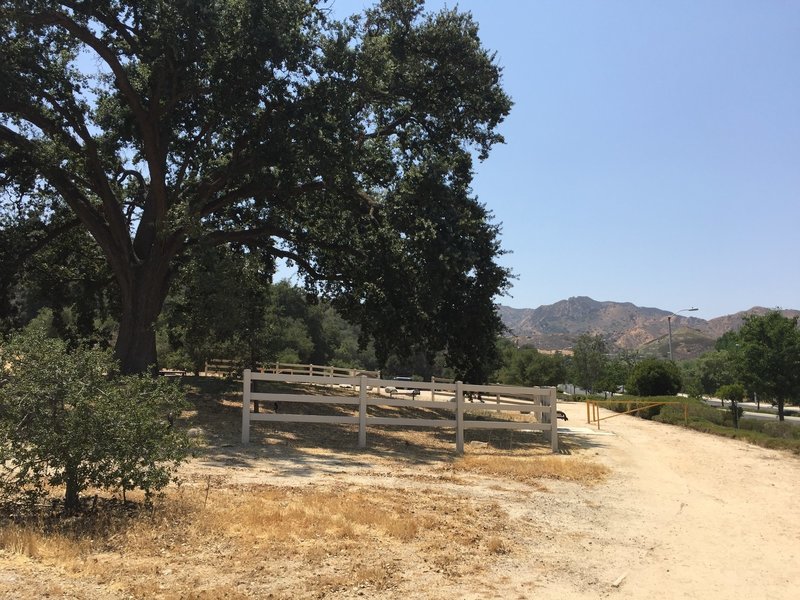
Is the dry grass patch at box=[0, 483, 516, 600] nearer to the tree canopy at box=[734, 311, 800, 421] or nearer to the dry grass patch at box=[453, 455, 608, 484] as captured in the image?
the dry grass patch at box=[453, 455, 608, 484]

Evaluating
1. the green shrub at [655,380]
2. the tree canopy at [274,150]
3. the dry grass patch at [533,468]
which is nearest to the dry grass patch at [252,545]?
the dry grass patch at [533,468]

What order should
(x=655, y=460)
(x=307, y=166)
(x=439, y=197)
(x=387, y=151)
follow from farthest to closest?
(x=387, y=151) → (x=439, y=197) → (x=307, y=166) → (x=655, y=460)

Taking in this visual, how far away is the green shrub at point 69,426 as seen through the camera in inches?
238

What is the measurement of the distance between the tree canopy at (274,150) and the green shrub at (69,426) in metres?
9.35

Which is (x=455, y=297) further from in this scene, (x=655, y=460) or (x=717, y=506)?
(x=717, y=506)

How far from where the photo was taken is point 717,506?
9.46 metres

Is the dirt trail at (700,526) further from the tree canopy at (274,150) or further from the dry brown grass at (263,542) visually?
the tree canopy at (274,150)

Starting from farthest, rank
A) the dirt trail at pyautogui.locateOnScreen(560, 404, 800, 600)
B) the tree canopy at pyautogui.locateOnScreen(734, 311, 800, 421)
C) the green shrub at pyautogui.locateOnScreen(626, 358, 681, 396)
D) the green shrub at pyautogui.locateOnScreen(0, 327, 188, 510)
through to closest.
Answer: the green shrub at pyautogui.locateOnScreen(626, 358, 681, 396)
the tree canopy at pyautogui.locateOnScreen(734, 311, 800, 421)
the green shrub at pyautogui.locateOnScreen(0, 327, 188, 510)
the dirt trail at pyautogui.locateOnScreen(560, 404, 800, 600)

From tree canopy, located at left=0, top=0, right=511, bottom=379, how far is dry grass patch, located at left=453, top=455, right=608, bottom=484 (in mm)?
6161

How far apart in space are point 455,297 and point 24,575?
15433 mm

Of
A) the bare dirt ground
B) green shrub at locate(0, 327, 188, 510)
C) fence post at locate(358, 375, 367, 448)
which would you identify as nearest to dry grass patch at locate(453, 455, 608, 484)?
the bare dirt ground

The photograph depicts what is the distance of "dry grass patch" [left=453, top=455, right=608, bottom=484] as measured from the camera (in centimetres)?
1146

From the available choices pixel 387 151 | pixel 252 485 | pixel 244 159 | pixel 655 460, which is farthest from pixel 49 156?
pixel 655 460

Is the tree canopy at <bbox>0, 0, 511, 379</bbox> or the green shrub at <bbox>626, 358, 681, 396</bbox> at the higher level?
the tree canopy at <bbox>0, 0, 511, 379</bbox>
